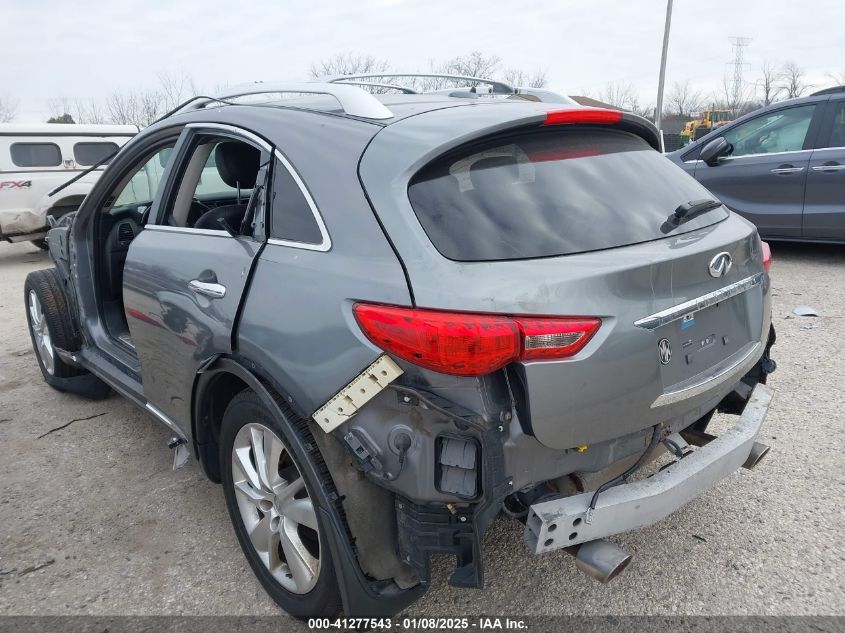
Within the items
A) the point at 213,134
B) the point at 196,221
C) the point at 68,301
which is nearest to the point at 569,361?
the point at 213,134

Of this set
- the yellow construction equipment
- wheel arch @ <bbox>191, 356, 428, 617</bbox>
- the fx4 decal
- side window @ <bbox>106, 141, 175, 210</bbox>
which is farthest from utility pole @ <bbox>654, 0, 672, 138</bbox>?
wheel arch @ <bbox>191, 356, 428, 617</bbox>

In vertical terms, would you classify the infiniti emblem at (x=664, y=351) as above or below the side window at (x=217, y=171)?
below

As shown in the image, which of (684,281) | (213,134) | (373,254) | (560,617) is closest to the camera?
(373,254)

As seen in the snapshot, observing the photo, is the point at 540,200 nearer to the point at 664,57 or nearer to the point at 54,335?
the point at 54,335

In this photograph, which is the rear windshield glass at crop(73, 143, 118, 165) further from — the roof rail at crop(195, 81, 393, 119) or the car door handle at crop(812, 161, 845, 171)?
the car door handle at crop(812, 161, 845, 171)

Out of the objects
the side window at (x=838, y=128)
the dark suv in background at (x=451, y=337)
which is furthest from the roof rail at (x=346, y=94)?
the side window at (x=838, y=128)

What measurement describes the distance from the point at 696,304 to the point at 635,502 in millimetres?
642

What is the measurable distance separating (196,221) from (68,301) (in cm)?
167

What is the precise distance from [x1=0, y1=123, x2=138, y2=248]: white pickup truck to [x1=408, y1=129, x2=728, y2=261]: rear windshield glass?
9505 millimetres

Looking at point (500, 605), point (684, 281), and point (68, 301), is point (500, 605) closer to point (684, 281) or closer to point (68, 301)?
point (684, 281)

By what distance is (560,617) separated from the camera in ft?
7.63

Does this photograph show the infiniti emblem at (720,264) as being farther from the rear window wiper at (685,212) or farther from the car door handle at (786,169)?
the car door handle at (786,169)

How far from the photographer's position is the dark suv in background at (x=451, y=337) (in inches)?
70.6

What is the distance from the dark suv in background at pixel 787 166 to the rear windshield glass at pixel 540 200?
5.47 metres
